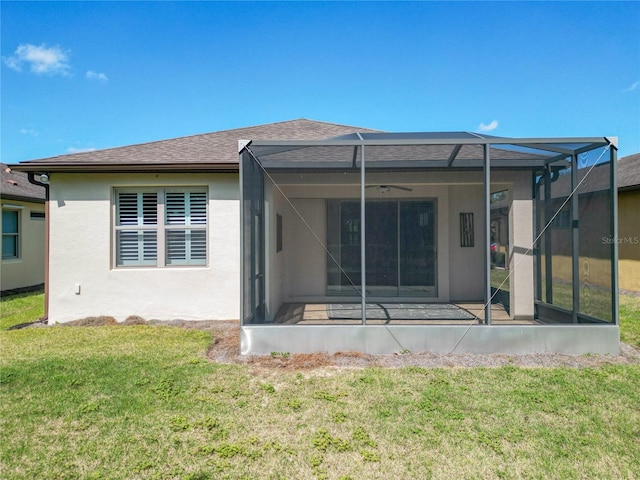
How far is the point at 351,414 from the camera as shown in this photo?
3182 millimetres

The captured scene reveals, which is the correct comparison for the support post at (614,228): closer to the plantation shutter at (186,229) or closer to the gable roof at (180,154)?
the gable roof at (180,154)

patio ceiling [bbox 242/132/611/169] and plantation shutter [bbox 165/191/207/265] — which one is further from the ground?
patio ceiling [bbox 242/132/611/169]

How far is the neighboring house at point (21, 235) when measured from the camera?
988cm

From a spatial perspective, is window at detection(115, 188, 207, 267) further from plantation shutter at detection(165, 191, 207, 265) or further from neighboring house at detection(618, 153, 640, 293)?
neighboring house at detection(618, 153, 640, 293)

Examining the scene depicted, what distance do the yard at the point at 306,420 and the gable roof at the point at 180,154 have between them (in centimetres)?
337

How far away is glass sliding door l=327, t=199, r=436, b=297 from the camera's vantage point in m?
5.21

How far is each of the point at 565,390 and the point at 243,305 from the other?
3.57 meters

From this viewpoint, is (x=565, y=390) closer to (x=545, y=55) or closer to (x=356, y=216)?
(x=356, y=216)

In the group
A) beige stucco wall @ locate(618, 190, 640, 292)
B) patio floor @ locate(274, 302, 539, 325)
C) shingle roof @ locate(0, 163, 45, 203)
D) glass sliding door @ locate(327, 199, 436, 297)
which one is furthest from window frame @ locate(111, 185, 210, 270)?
beige stucco wall @ locate(618, 190, 640, 292)

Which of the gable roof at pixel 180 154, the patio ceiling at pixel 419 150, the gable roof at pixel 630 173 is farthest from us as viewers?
the gable roof at pixel 630 173

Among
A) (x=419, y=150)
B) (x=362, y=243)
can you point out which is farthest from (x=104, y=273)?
(x=419, y=150)

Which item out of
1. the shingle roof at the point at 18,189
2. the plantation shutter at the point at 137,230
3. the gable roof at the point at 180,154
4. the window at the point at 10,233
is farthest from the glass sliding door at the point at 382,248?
the window at the point at 10,233

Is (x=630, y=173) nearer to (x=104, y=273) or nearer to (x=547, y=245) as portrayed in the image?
(x=547, y=245)

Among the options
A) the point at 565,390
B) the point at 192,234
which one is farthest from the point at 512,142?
the point at 192,234
